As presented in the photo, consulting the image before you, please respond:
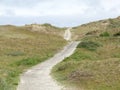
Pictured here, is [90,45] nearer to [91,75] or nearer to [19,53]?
[19,53]

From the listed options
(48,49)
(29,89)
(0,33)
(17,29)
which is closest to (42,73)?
(29,89)

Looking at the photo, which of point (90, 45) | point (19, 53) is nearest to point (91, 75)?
point (19, 53)

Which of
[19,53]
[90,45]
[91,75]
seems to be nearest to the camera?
[91,75]

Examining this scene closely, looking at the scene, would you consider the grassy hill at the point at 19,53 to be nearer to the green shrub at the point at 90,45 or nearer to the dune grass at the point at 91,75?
the dune grass at the point at 91,75

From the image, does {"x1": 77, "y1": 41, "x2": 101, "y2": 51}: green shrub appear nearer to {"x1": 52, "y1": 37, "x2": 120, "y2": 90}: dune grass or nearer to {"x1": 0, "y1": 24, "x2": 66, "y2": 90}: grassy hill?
{"x1": 0, "y1": 24, "x2": 66, "y2": 90}: grassy hill

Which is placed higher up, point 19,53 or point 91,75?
point 91,75

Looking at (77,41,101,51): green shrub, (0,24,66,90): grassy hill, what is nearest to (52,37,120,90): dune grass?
(0,24,66,90): grassy hill

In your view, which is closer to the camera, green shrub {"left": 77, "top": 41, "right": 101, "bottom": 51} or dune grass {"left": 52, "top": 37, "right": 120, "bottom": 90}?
dune grass {"left": 52, "top": 37, "right": 120, "bottom": 90}

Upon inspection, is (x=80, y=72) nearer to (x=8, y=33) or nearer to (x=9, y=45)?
(x=9, y=45)

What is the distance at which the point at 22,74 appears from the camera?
1426 inches

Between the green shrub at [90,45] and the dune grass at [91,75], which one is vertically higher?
the green shrub at [90,45]

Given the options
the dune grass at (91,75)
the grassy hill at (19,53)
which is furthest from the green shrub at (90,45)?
the dune grass at (91,75)

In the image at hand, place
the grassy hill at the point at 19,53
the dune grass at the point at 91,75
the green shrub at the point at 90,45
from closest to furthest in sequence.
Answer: the dune grass at the point at 91,75 < the grassy hill at the point at 19,53 < the green shrub at the point at 90,45

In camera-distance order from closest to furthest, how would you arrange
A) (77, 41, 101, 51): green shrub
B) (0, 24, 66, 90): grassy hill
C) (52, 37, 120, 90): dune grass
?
(52, 37, 120, 90): dune grass
(0, 24, 66, 90): grassy hill
(77, 41, 101, 51): green shrub
